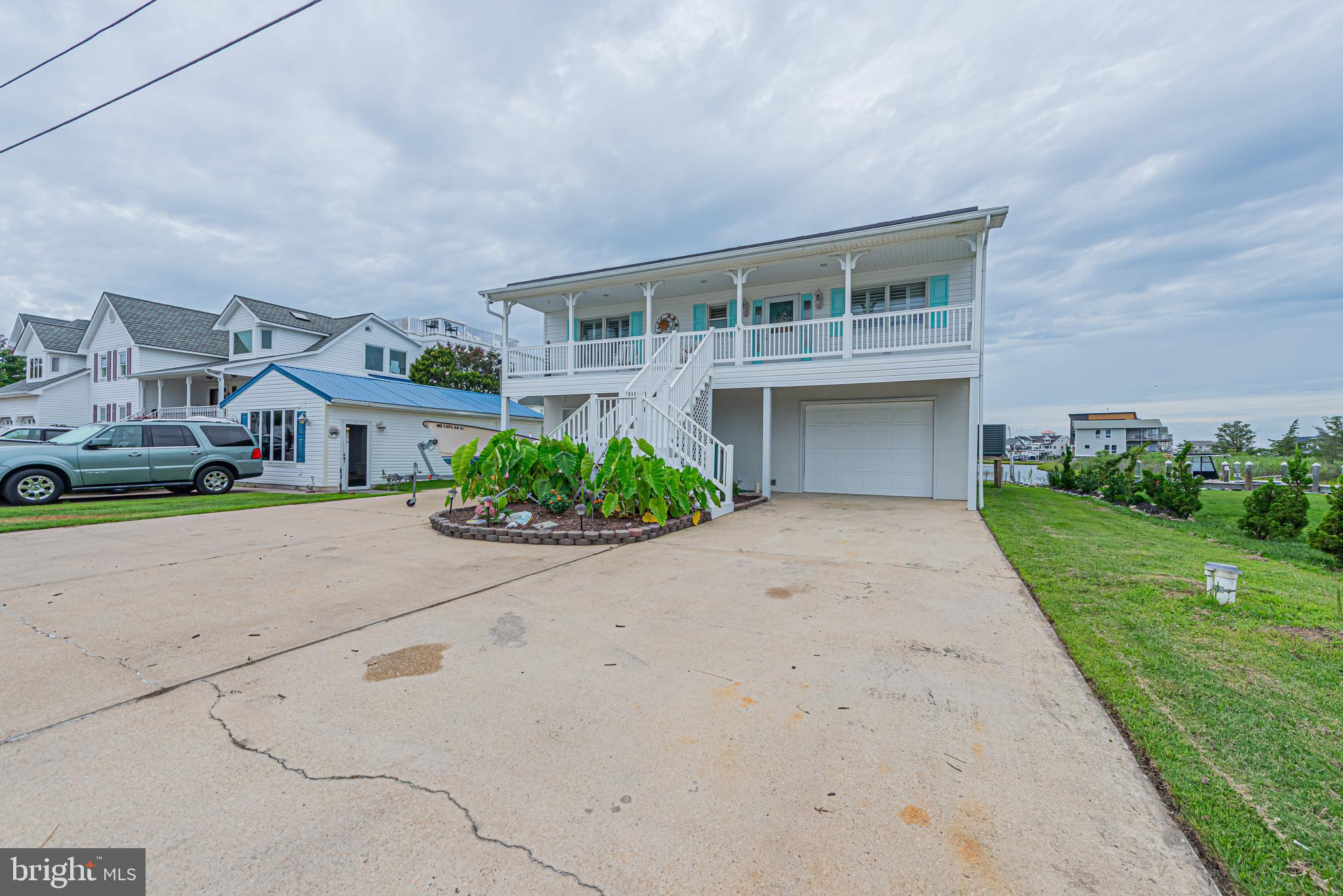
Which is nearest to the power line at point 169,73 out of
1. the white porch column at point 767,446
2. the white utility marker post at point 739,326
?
the white utility marker post at point 739,326

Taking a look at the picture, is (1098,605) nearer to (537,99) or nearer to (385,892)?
(385,892)

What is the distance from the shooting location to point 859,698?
2504mm

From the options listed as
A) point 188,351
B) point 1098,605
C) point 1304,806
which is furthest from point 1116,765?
point 188,351

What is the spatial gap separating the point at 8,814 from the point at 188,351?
91.0ft

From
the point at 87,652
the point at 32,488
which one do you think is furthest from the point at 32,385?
the point at 87,652

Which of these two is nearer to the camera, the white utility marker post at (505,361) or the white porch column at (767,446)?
the white porch column at (767,446)

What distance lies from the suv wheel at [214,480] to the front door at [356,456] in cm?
241

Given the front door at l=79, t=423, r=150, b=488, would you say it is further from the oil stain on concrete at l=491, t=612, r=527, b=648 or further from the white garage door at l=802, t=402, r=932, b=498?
the white garage door at l=802, t=402, r=932, b=498

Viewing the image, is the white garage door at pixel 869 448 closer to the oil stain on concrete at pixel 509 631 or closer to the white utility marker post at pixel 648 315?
the white utility marker post at pixel 648 315

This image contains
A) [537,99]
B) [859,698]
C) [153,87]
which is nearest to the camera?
[859,698]

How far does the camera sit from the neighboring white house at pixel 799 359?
953 cm

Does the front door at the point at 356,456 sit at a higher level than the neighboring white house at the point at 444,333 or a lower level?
lower

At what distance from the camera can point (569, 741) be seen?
2115mm

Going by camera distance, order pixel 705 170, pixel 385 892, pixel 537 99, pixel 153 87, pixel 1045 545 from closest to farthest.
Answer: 1. pixel 385 892
2. pixel 1045 545
3. pixel 153 87
4. pixel 537 99
5. pixel 705 170
